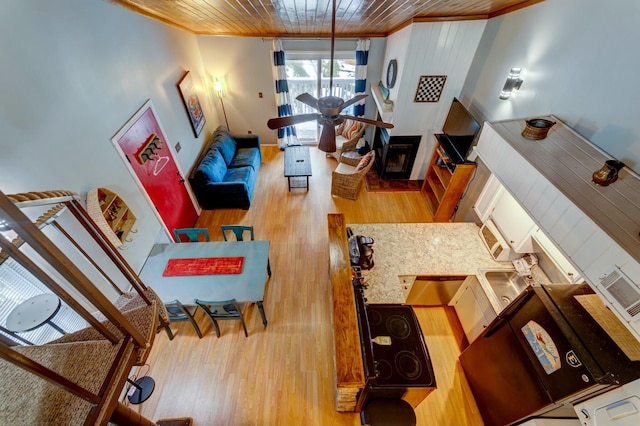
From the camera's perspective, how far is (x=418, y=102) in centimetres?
413

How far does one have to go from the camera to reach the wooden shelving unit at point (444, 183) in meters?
3.66

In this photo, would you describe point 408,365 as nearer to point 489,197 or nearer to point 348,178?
point 489,197

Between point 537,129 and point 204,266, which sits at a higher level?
point 537,129

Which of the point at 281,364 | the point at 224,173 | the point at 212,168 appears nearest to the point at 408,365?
the point at 281,364

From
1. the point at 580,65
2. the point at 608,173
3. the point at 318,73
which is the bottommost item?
the point at 318,73

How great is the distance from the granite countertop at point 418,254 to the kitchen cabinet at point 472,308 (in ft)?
0.69

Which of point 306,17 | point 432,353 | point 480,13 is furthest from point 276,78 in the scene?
point 432,353

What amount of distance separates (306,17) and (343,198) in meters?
2.78

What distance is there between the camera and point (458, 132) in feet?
12.1

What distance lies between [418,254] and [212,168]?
3.46m

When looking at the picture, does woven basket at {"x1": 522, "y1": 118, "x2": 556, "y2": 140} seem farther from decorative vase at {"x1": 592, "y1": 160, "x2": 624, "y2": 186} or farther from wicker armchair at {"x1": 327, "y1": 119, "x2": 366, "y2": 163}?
wicker armchair at {"x1": 327, "y1": 119, "x2": 366, "y2": 163}

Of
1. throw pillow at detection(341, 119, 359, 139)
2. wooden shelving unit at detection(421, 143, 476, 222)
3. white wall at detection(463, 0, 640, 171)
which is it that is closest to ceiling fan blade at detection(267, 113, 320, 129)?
white wall at detection(463, 0, 640, 171)

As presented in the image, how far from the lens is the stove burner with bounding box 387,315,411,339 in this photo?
2205 mm

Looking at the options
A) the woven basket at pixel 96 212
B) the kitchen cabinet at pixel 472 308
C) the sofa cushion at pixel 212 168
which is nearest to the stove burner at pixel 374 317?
the kitchen cabinet at pixel 472 308
